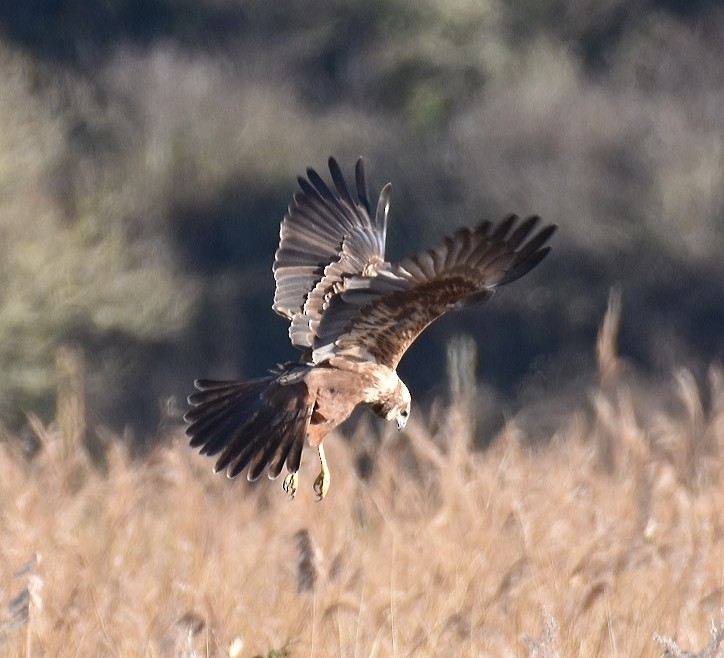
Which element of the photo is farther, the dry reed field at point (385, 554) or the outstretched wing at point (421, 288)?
the outstretched wing at point (421, 288)

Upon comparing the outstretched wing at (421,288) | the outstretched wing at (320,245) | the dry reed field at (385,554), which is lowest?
the dry reed field at (385,554)

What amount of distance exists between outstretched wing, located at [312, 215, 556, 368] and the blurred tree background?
12837mm

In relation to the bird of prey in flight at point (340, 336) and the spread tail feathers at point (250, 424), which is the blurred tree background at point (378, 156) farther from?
the spread tail feathers at point (250, 424)

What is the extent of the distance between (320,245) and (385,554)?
107 centimetres

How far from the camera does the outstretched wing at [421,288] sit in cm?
422

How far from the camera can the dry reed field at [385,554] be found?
12.4ft

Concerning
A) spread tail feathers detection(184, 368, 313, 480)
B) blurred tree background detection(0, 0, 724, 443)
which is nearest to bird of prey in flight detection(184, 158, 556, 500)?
spread tail feathers detection(184, 368, 313, 480)

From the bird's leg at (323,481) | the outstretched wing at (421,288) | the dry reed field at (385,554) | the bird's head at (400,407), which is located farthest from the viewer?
the bird's head at (400,407)

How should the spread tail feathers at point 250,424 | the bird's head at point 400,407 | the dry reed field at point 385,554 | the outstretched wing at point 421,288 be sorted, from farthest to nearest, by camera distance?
the bird's head at point 400,407 < the spread tail feathers at point 250,424 < the outstretched wing at point 421,288 < the dry reed field at point 385,554

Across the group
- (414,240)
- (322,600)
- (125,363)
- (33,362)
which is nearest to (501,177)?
(414,240)

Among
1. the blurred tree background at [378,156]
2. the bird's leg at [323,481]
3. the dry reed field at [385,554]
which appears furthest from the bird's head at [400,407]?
the blurred tree background at [378,156]

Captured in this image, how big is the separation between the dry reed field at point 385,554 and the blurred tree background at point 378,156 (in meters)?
12.5

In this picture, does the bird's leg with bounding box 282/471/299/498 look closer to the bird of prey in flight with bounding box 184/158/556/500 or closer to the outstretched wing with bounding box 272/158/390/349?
the bird of prey in flight with bounding box 184/158/556/500

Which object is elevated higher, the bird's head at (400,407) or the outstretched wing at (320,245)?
the outstretched wing at (320,245)
